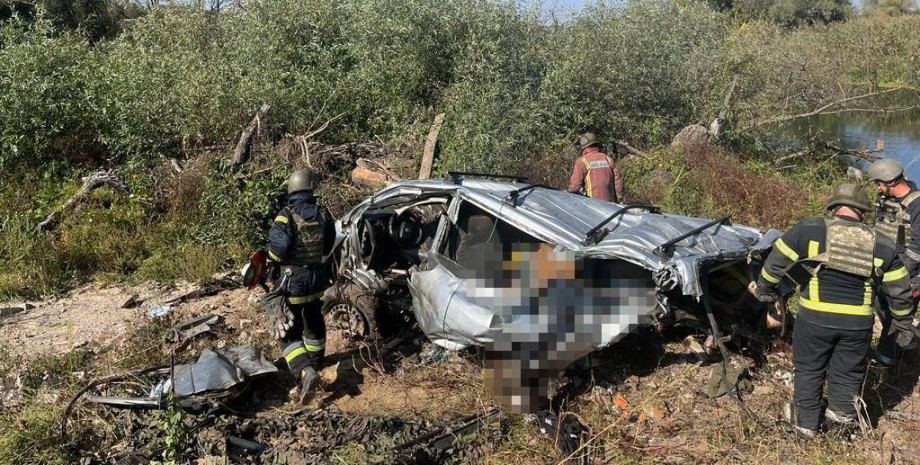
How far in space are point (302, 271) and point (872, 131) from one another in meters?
17.0

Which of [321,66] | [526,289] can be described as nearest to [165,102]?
[321,66]

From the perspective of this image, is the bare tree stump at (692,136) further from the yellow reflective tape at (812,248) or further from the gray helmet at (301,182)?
the gray helmet at (301,182)

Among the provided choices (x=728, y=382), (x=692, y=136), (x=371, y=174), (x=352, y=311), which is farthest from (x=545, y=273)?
(x=692, y=136)

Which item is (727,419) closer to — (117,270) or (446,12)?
(117,270)

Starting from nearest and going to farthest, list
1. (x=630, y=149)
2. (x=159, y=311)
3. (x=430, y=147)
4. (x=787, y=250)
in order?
(x=787, y=250) < (x=159, y=311) < (x=430, y=147) < (x=630, y=149)

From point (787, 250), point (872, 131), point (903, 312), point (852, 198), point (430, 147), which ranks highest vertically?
point (852, 198)

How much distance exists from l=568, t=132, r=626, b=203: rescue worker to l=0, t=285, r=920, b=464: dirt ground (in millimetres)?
2039

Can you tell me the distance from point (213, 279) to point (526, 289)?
417 centimetres

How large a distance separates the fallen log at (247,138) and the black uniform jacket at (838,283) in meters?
6.65

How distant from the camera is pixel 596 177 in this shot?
6746 mm

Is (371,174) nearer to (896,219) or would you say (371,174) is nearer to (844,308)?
(896,219)

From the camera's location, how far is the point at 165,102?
9.31m

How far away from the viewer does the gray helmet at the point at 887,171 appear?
4.86 m

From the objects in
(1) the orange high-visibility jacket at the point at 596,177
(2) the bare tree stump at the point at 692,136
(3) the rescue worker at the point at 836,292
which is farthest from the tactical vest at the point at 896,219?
(2) the bare tree stump at the point at 692,136
